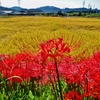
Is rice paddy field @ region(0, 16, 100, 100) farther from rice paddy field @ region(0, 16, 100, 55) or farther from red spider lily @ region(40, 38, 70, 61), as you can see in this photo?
rice paddy field @ region(0, 16, 100, 55)

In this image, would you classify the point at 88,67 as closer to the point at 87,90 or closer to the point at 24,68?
the point at 87,90

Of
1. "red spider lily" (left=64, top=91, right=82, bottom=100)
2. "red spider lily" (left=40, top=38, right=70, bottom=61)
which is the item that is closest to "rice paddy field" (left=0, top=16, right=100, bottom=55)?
"red spider lily" (left=40, top=38, right=70, bottom=61)

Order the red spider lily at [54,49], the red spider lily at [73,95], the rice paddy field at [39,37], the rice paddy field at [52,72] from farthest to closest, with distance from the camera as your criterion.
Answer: the rice paddy field at [39,37], the red spider lily at [73,95], the rice paddy field at [52,72], the red spider lily at [54,49]

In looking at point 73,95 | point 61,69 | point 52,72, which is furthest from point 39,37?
point 73,95

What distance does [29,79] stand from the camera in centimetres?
453

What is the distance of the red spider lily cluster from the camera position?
2.60 meters

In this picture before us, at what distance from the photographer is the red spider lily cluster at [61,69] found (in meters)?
2.60

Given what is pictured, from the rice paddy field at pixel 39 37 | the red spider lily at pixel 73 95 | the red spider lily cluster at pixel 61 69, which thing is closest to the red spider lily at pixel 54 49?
the red spider lily cluster at pixel 61 69

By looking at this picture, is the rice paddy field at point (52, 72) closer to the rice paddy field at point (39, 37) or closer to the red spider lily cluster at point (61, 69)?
the red spider lily cluster at point (61, 69)

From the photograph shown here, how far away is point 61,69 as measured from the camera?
3672 millimetres

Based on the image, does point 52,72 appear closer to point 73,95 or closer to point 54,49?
point 73,95

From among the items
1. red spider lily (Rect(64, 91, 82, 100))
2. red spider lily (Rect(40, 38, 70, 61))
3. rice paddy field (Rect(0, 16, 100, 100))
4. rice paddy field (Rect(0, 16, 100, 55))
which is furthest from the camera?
rice paddy field (Rect(0, 16, 100, 55))

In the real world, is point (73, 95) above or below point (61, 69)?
below

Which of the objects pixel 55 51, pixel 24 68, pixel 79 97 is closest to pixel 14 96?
pixel 24 68
